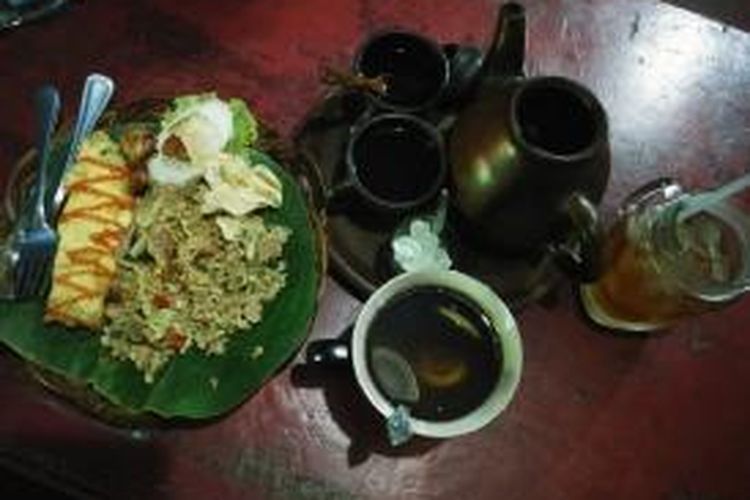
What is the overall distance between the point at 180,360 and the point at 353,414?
0.95ft

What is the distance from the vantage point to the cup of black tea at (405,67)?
1.74 m

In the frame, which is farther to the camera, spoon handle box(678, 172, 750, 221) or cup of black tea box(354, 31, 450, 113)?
cup of black tea box(354, 31, 450, 113)

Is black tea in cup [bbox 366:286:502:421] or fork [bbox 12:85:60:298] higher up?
fork [bbox 12:85:60:298]

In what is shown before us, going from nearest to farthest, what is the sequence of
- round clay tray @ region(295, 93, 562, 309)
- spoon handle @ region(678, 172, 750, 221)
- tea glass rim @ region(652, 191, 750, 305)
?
spoon handle @ region(678, 172, 750, 221) → tea glass rim @ region(652, 191, 750, 305) → round clay tray @ region(295, 93, 562, 309)

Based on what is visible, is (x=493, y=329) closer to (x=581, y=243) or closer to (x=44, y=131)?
(x=581, y=243)

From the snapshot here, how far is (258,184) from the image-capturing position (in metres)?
1.66

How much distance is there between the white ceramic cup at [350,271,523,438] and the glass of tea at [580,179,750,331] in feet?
0.66

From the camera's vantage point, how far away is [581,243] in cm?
164

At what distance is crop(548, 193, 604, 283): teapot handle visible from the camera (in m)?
1.57

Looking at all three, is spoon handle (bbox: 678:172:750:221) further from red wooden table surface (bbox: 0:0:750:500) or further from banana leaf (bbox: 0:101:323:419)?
banana leaf (bbox: 0:101:323:419)

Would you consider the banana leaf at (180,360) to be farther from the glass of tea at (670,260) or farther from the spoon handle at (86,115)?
the glass of tea at (670,260)

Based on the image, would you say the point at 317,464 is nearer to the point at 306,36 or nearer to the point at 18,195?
the point at 18,195

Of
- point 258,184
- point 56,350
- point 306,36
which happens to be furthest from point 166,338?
point 306,36

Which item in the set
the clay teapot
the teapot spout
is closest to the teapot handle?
the clay teapot
